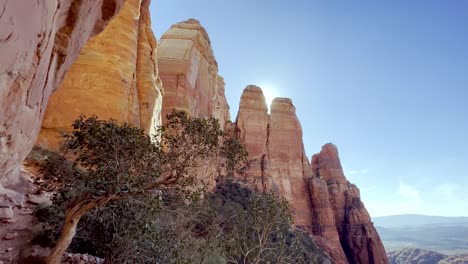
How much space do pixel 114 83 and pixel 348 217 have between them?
56.8 m

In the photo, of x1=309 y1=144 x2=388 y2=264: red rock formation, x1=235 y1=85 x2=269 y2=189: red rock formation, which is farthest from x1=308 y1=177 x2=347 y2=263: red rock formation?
x1=235 y1=85 x2=269 y2=189: red rock formation

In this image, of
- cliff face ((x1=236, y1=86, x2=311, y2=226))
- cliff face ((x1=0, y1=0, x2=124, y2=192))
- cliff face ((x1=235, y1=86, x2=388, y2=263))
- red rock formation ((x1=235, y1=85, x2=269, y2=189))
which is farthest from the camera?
red rock formation ((x1=235, y1=85, x2=269, y2=189))

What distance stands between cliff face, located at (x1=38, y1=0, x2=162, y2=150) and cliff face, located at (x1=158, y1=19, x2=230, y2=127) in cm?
872

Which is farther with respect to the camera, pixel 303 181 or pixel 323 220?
pixel 303 181

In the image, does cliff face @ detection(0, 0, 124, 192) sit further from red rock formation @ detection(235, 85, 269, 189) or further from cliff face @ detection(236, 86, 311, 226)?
red rock formation @ detection(235, 85, 269, 189)

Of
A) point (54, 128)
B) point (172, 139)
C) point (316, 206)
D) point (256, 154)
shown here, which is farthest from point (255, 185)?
point (172, 139)

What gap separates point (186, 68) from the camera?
41219 mm

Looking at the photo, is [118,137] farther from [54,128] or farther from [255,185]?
[255,185]

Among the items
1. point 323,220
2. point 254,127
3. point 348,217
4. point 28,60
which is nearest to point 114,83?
point 28,60

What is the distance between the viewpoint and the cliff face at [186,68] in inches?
1537

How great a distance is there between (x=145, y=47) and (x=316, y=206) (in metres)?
49.2

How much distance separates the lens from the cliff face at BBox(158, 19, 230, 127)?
3903 centimetres

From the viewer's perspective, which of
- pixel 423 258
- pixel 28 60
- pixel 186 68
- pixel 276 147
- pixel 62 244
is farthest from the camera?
pixel 423 258

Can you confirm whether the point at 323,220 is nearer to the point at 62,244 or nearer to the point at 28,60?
the point at 62,244
